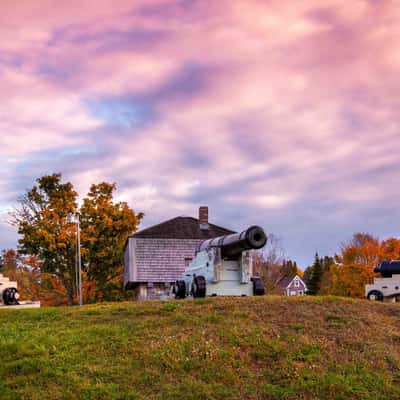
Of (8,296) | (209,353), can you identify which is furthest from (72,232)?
(209,353)

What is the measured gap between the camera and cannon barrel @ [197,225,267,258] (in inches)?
788

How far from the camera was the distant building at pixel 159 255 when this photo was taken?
4109 cm

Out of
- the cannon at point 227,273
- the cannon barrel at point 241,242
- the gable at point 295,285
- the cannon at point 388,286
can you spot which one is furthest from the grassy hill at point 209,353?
the gable at point 295,285

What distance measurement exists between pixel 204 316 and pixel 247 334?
1.70 m

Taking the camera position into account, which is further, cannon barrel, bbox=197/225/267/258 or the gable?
the gable

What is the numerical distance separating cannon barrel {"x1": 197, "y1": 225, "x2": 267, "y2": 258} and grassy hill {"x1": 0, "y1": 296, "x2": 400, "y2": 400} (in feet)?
8.65

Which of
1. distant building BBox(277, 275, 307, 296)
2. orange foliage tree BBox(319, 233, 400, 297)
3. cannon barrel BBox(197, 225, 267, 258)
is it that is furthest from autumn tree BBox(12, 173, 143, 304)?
distant building BBox(277, 275, 307, 296)

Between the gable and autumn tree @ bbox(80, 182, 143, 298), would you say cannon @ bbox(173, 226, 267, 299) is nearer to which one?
autumn tree @ bbox(80, 182, 143, 298)

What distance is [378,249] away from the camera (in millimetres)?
56406

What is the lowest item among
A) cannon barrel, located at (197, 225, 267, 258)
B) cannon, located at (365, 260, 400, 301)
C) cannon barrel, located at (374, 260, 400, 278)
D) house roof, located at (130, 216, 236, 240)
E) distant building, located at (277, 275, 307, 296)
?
distant building, located at (277, 275, 307, 296)

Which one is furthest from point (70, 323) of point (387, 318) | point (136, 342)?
point (387, 318)

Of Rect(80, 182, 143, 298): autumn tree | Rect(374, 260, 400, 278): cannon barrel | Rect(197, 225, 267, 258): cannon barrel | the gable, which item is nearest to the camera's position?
Rect(197, 225, 267, 258): cannon barrel

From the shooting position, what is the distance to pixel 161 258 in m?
41.9

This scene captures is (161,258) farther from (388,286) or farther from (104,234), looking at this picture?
(388,286)
